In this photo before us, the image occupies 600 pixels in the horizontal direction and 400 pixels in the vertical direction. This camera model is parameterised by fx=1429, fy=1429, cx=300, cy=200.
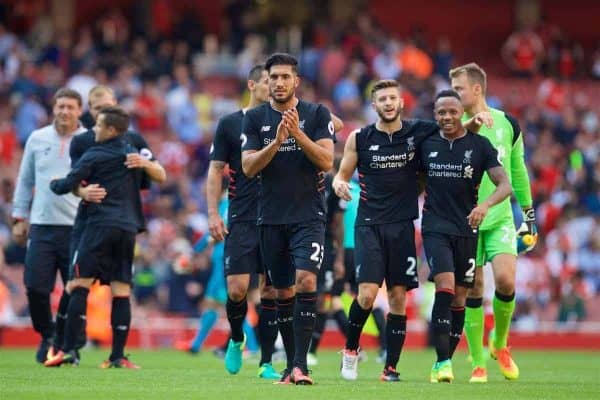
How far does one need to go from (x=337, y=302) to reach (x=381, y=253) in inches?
203

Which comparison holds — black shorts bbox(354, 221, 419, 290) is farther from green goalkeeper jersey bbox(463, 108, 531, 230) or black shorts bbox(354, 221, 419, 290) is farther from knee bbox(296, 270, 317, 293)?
green goalkeeper jersey bbox(463, 108, 531, 230)

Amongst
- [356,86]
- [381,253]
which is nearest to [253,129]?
[381,253]

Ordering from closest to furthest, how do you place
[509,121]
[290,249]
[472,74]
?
1. [290,249]
2. [472,74]
3. [509,121]

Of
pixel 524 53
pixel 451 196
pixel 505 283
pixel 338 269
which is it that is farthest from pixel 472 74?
pixel 524 53

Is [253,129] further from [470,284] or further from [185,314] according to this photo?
[185,314]

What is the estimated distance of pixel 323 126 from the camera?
11.9m

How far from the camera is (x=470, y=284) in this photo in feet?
42.3

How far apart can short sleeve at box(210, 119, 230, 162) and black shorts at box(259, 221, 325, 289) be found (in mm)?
1140

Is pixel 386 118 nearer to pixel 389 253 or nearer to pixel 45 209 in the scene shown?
pixel 389 253

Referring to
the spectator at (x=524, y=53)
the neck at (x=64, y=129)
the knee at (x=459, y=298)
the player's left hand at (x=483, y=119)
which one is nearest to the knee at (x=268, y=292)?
the knee at (x=459, y=298)

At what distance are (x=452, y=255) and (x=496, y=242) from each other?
78 centimetres

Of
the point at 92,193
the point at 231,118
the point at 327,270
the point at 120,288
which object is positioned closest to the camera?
the point at 231,118

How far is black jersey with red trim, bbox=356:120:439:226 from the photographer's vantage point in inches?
494

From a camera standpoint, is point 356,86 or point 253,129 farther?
point 356,86
